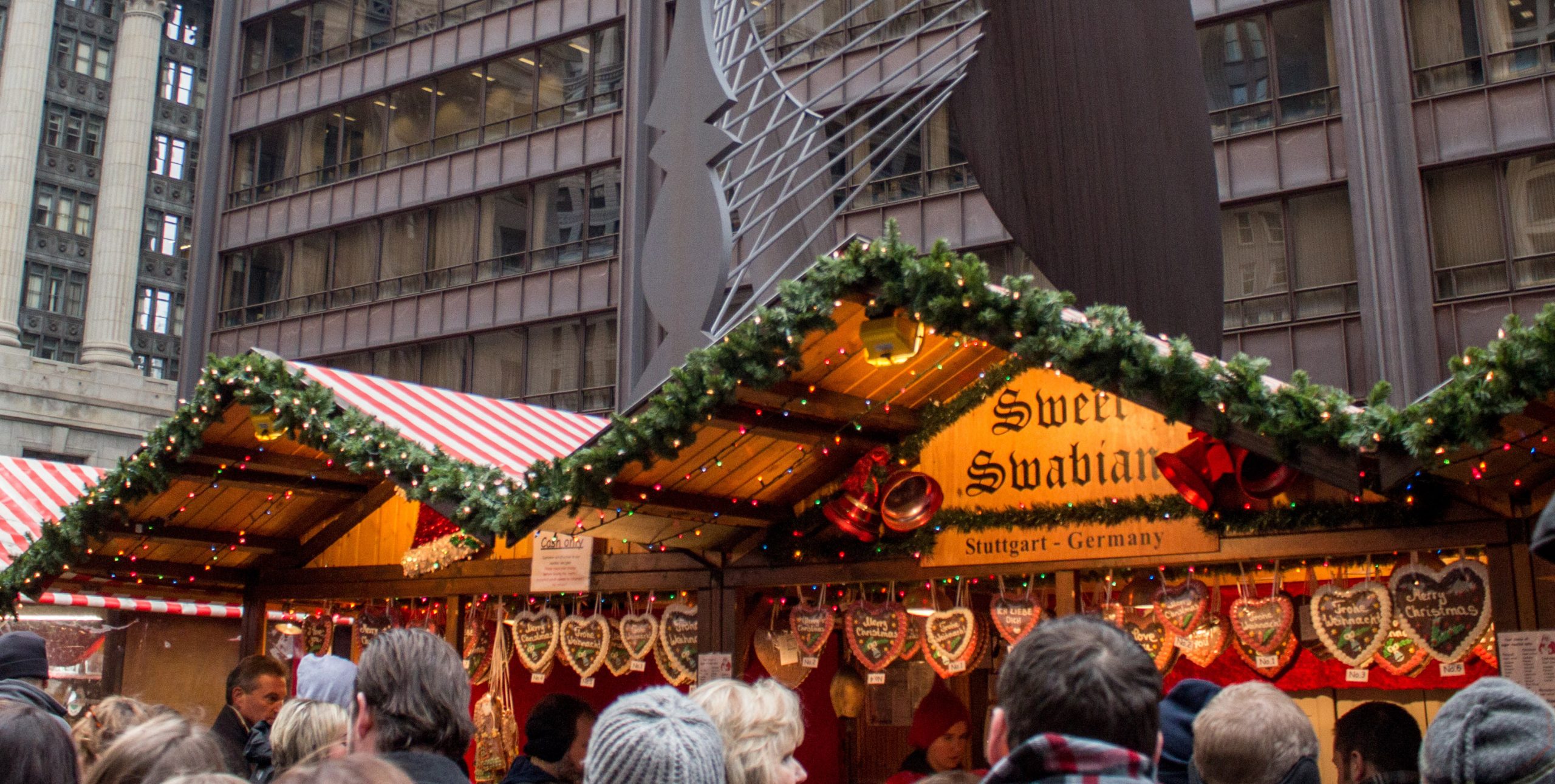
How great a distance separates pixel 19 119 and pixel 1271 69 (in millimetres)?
43413

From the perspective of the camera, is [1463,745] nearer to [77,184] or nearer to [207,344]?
[207,344]

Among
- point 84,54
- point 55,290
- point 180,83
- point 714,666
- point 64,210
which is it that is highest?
point 180,83

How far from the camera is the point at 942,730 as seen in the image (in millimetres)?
8742

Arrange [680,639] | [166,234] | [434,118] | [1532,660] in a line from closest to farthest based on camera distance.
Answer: [1532,660] → [680,639] → [434,118] → [166,234]

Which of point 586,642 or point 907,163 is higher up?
point 907,163

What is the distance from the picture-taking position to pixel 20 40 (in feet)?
164

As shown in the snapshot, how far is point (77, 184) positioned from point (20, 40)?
26.6 ft

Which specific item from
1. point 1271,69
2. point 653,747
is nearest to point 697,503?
point 653,747

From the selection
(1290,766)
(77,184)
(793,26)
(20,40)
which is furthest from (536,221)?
(77,184)

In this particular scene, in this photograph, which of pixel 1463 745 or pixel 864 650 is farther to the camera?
pixel 864 650

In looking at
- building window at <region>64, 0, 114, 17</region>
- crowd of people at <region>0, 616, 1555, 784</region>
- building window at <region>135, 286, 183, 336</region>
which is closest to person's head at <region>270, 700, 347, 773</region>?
crowd of people at <region>0, 616, 1555, 784</region>

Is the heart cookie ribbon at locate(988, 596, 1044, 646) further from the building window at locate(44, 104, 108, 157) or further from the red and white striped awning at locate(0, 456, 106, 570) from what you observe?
the building window at locate(44, 104, 108, 157)

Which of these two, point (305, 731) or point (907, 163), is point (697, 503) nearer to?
point (305, 731)

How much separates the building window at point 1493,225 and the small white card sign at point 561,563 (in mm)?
14406
